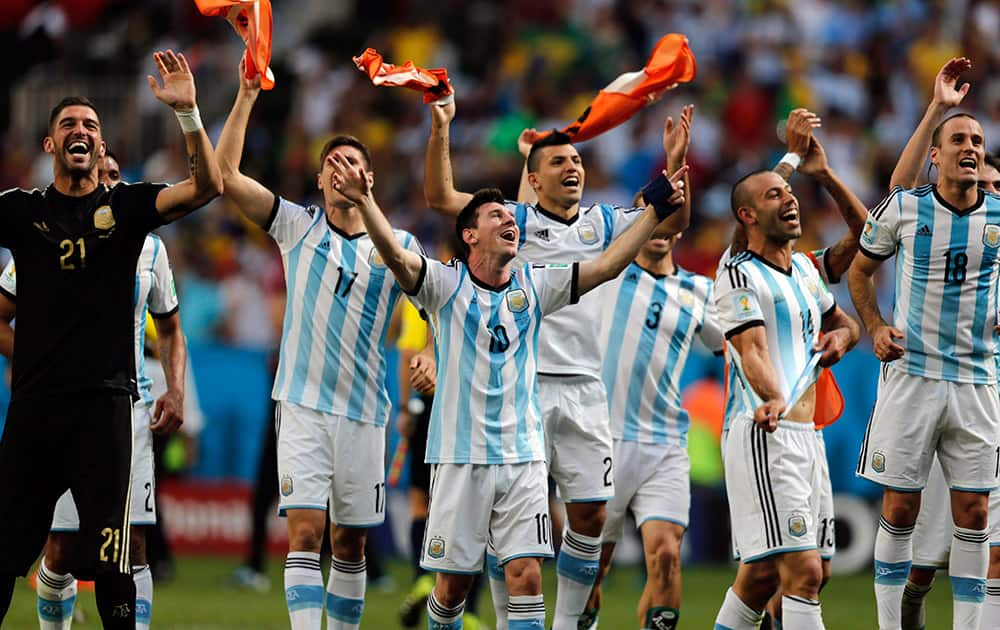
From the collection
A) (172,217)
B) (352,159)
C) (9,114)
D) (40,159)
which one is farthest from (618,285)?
(9,114)

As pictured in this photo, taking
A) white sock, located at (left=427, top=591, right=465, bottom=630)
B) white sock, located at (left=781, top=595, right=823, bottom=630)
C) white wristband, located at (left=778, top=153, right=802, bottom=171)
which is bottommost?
white sock, located at (left=427, top=591, right=465, bottom=630)

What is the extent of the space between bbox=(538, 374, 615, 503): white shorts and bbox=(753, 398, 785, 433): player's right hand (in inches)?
63.0

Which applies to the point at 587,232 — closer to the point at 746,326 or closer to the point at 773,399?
the point at 746,326

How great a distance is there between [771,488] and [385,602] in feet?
18.0

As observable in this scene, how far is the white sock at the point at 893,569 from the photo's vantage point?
31.4 feet

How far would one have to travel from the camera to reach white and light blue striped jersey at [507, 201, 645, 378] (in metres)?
9.97

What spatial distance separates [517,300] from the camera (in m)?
8.85

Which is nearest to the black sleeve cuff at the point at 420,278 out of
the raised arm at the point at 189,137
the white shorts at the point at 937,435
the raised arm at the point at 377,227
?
the raised arm at the point at 377,227

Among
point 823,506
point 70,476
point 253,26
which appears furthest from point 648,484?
point 70,476

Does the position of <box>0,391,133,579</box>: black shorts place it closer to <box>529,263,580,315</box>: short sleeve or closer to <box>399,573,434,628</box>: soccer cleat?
<box>529,263,580,315</box>: short sleeve

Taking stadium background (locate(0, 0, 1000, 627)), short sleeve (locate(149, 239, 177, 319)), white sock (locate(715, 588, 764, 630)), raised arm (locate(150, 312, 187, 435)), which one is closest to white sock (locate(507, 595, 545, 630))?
white sock (locate(715, 588, 764, 630))

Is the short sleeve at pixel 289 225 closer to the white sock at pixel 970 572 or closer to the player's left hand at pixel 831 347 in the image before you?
the player's left hand at pixel 831 347

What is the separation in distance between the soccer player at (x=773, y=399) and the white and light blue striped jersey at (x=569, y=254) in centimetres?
109

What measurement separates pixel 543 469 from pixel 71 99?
3.07 meters
